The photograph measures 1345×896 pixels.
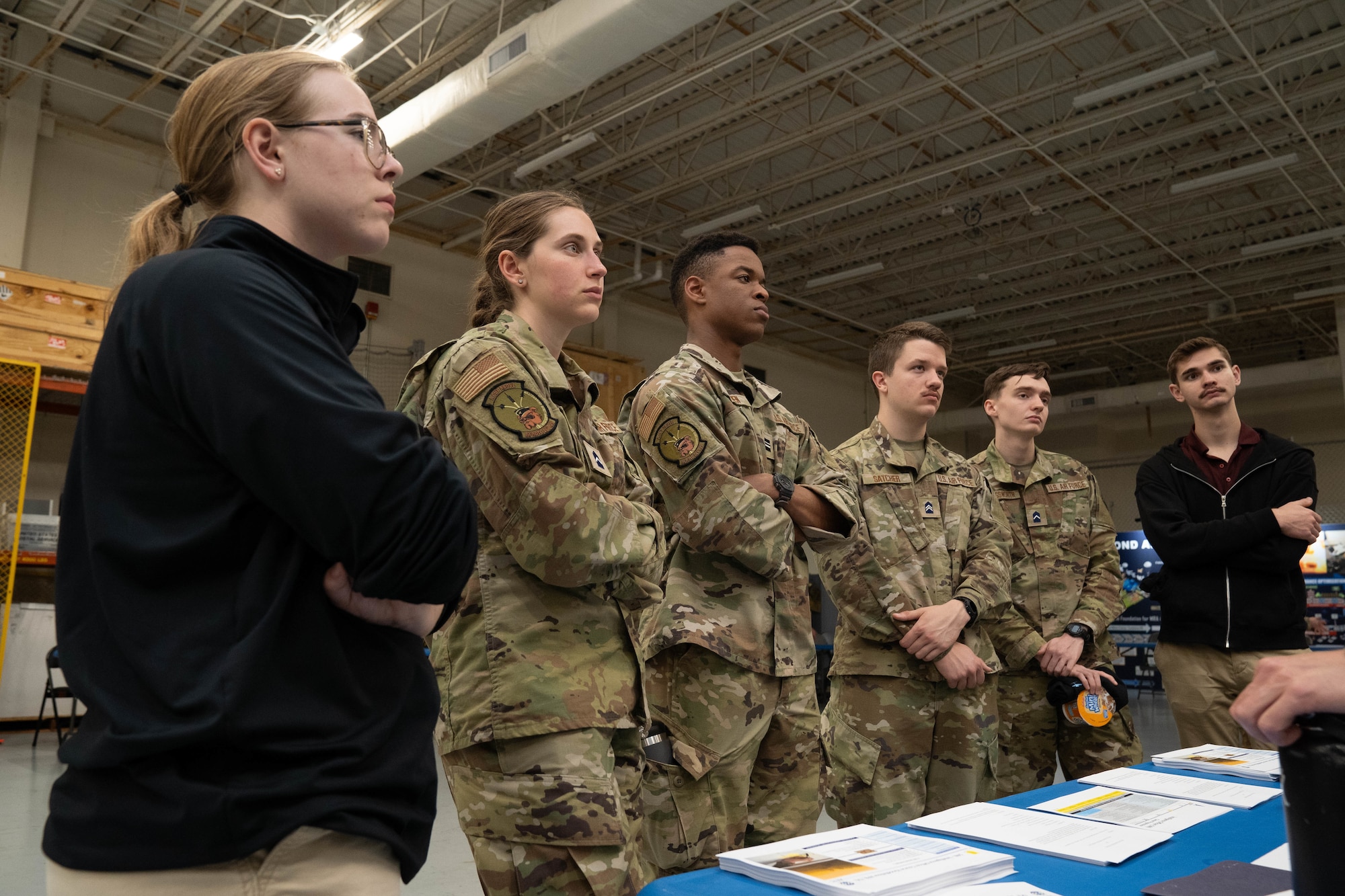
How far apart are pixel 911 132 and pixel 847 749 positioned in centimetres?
770

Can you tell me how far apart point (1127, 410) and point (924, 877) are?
17.1 m

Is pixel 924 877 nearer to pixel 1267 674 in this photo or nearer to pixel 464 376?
pixel 1267 674

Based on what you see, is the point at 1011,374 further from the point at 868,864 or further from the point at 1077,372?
the point at 1077,372

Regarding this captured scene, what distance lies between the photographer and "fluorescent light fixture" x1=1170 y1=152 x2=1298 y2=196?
8539mm

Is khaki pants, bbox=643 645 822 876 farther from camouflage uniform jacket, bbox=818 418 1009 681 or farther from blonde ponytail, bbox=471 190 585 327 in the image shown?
blonde ponytail, bbox=471 190 585 327

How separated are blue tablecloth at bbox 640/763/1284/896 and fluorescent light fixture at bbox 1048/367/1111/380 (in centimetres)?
1492

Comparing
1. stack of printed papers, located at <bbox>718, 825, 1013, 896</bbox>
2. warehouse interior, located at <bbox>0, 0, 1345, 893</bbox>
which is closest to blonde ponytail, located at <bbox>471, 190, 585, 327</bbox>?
stack of printed papers, located at <bbox>718, 825, 1013, 896</bbox>

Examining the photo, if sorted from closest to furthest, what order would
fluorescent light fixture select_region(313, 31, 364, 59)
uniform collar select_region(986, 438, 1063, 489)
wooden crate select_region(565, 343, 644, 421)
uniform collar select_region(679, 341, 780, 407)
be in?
uniform collar select_region(679, 341, 780, 407) → uniform collar select_region(986, 438, 1063, 489) → fluorescent light fixture select_region(313, 31, 364, 59) → wooden crate select_region(565, 343, 644, 421)

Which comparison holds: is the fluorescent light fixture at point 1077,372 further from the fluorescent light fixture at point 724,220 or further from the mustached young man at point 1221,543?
the mustached young man at point 1221,543

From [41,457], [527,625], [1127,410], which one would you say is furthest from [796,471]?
[1127,410]

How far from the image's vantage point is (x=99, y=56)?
27.2 feet

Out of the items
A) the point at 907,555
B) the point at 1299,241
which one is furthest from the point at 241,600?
the point at 1299,241

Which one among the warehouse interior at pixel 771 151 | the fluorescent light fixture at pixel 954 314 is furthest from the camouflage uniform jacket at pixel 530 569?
the fluorescent light fixture at pixel 954 314

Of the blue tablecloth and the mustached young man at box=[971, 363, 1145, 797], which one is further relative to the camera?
the mustached young man at box=[971, 363, 1145, 797]
